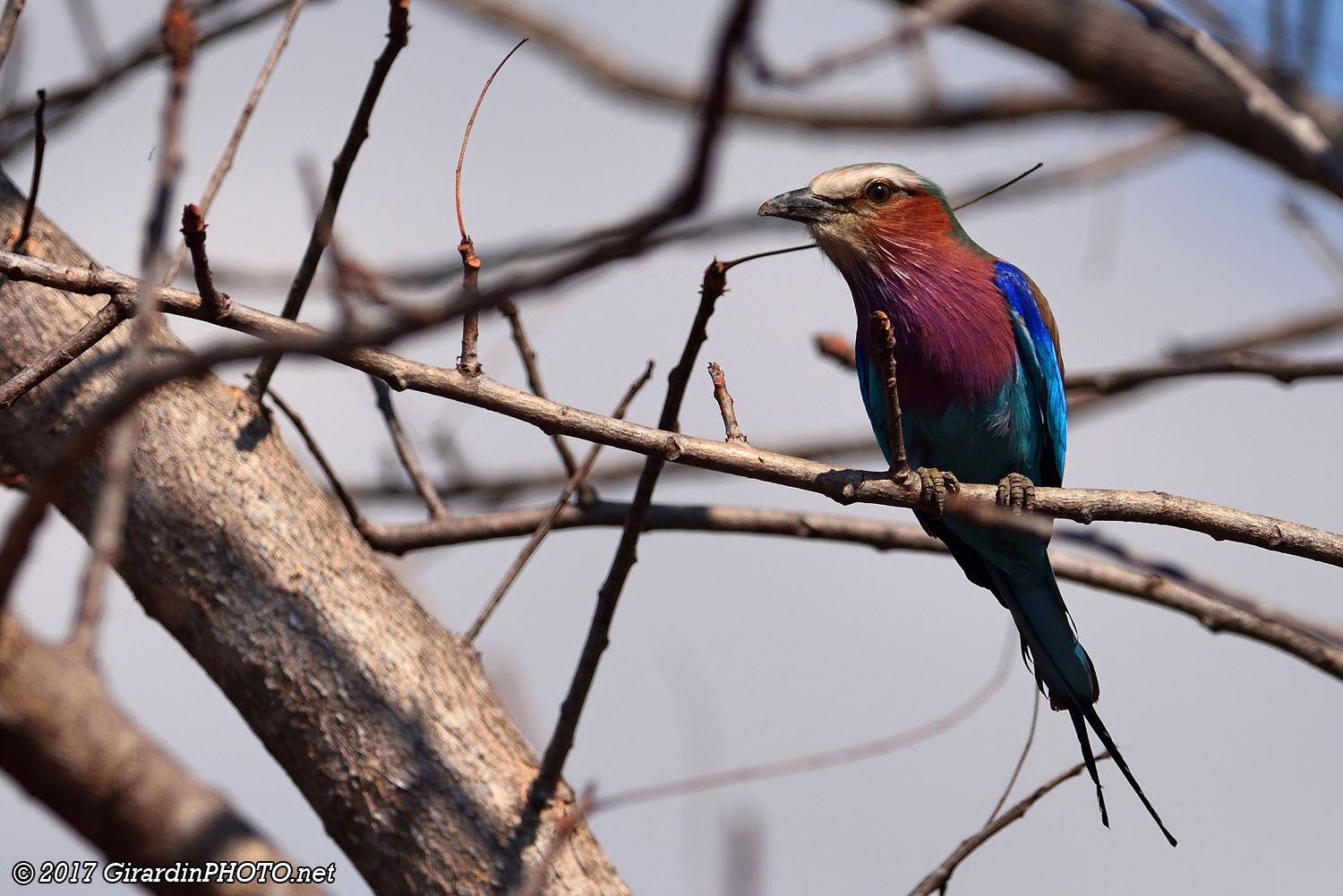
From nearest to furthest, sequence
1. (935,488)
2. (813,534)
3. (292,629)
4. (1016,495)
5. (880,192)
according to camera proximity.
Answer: (292,629), (935,488), (1016,495), (813,534), (880,192)

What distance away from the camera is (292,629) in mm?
2918

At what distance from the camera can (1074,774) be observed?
311cm

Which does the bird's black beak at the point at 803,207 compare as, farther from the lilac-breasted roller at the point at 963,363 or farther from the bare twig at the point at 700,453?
the bare twig at the point at 700,453

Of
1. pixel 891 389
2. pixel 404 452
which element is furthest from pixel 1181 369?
pixel 404 452

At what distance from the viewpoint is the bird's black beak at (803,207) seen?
440 centimetres

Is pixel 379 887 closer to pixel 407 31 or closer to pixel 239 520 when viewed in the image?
pixel 239 520

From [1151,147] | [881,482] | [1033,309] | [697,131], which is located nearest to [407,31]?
[881,482]

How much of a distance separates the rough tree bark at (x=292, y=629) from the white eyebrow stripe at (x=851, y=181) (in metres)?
2.33

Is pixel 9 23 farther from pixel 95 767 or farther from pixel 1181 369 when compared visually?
pixel 1181 369

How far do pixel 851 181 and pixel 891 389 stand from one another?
6.76 ft

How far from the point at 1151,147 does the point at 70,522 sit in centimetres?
521

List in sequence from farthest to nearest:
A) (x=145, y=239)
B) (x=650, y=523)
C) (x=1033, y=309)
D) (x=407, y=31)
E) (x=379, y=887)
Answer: (x=1033, y=309) < (x=650, y=523) < (x=379, y=887) < (x=407, y=31) < (x=145, y=239)

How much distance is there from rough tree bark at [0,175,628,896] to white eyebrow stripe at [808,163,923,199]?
233 cm

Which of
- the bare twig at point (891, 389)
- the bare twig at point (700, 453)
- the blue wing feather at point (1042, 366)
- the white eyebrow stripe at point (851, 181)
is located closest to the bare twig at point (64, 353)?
the bare twig at point (700, 453)
